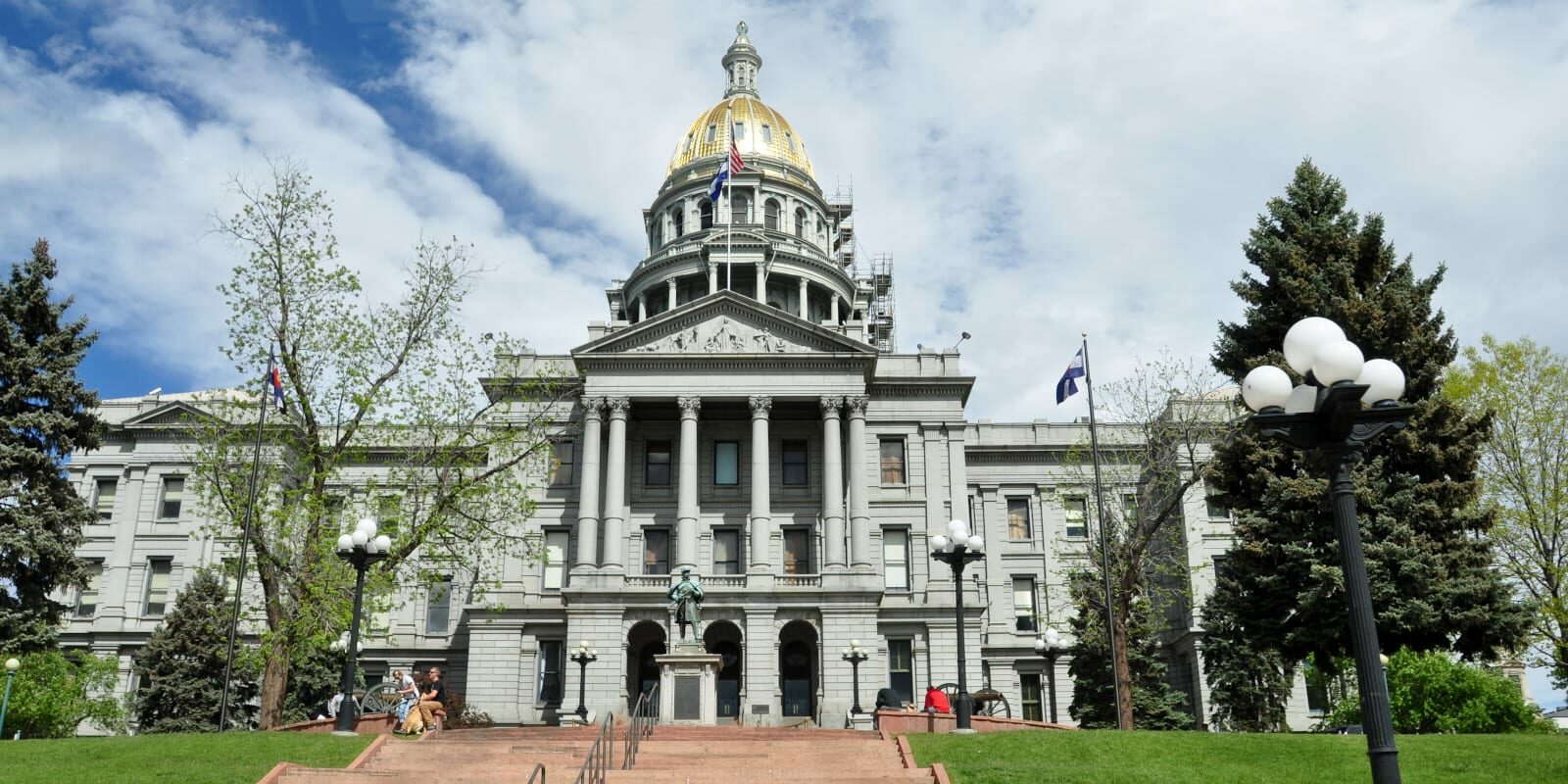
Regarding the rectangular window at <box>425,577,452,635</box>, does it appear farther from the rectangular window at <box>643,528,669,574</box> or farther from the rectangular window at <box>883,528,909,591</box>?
the rectangular window at <box>883,528,909,591</box>

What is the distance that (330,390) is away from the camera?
99.9 ft

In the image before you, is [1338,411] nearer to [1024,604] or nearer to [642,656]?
[642,656]

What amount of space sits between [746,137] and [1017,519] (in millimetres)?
30239

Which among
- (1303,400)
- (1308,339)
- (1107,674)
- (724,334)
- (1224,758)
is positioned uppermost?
(724,334)

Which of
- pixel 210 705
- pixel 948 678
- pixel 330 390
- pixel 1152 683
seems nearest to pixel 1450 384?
pixel 1152 683

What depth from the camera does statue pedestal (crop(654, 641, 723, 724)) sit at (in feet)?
112

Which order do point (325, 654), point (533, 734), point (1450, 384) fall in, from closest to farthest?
point (533, 734)
point (1450, 384)
point (325, 654)

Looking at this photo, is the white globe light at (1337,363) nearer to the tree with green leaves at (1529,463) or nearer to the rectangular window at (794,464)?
the tree with green leaves at (1529,463)

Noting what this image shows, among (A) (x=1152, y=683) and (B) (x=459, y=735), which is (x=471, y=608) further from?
(A) (x=1152, y=683)

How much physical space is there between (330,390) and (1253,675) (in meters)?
33.8

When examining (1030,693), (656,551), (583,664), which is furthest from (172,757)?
(1030,693)

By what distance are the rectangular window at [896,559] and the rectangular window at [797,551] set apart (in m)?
3.18

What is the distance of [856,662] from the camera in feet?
131

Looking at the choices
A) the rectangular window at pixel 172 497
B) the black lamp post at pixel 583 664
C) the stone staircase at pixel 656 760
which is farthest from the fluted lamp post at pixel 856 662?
the rectangular window at pixel 172 497
